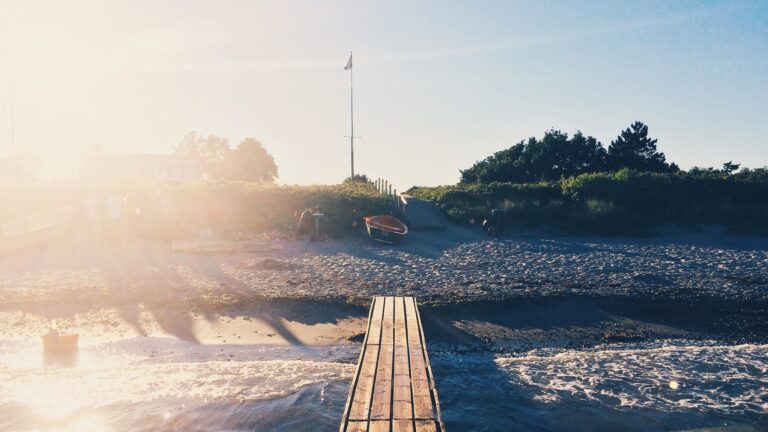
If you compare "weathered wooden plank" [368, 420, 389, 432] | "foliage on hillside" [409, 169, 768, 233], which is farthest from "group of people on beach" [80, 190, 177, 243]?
"weathered wooden plank" [368, 420, 389, 432]

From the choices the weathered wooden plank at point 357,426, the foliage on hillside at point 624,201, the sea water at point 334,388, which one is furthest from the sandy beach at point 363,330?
the foliage on hillside at point 624,201

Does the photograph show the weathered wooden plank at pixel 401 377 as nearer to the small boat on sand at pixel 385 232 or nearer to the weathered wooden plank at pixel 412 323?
the weathered wooden plank at pixel 412 323

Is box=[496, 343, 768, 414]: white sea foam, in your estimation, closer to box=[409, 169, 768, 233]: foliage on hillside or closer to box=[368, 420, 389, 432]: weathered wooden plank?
box=[368, 420, 389, 432]: weathered wooden plank

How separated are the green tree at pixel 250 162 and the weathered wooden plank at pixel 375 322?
60.7m

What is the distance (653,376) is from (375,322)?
15.8 feet

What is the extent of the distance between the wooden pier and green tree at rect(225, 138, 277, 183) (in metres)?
63.4

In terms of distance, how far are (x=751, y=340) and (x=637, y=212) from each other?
51.3 feet

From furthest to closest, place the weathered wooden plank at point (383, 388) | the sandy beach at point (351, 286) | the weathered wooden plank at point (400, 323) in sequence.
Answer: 1. the sandy beach at point (351, 286)
2. the weathered wooden plank at point (400, 323)
3. the weathered wooden plank at point (383, 388)

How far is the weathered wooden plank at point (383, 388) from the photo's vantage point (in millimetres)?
6699

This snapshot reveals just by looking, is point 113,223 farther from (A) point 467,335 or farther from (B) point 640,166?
(B) point 640,166

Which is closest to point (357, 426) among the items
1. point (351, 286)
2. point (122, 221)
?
point (351, 286)

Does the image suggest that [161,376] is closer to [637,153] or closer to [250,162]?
[637,153]

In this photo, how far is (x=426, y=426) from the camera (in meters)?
6.37

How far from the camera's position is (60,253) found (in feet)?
63.7
